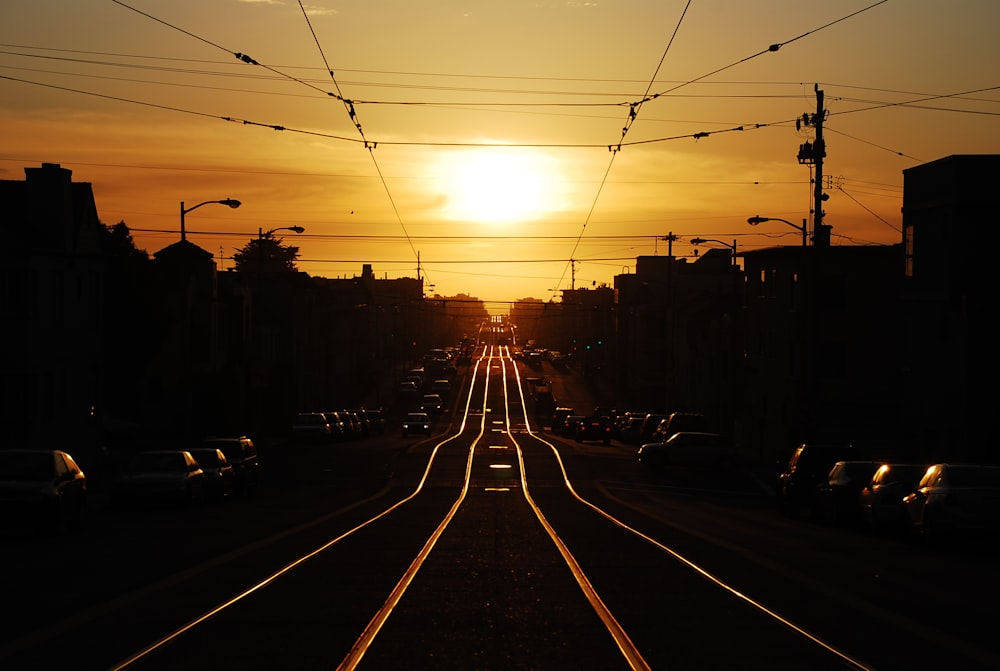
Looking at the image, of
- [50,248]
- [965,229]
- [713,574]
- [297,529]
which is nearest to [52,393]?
[50,248]

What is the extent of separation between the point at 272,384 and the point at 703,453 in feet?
124

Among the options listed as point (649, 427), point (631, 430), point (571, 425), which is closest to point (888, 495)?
point (649, 427)

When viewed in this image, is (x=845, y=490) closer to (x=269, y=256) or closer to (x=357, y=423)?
(x=357, y=423)

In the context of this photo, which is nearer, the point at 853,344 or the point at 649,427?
the point at 853,344

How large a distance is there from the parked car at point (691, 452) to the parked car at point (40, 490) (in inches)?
1187

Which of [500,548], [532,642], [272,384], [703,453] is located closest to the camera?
[532,642]

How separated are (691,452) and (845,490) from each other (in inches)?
906

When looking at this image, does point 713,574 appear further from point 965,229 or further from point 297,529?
point 965,229

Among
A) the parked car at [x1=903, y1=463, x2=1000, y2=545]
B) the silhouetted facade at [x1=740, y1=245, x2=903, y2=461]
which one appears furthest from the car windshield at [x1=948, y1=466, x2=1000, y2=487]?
the silhouetted facade at [x1=740, y1=245, x2=903, y2=461]

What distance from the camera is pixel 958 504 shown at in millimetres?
21312

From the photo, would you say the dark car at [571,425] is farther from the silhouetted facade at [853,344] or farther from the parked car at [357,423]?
the silhouetted facade at [853,344]

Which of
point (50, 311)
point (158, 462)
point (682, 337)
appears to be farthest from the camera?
point (682, 337)

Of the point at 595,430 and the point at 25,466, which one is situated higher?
the point at 25,466

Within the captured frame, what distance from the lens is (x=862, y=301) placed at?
200 ft
